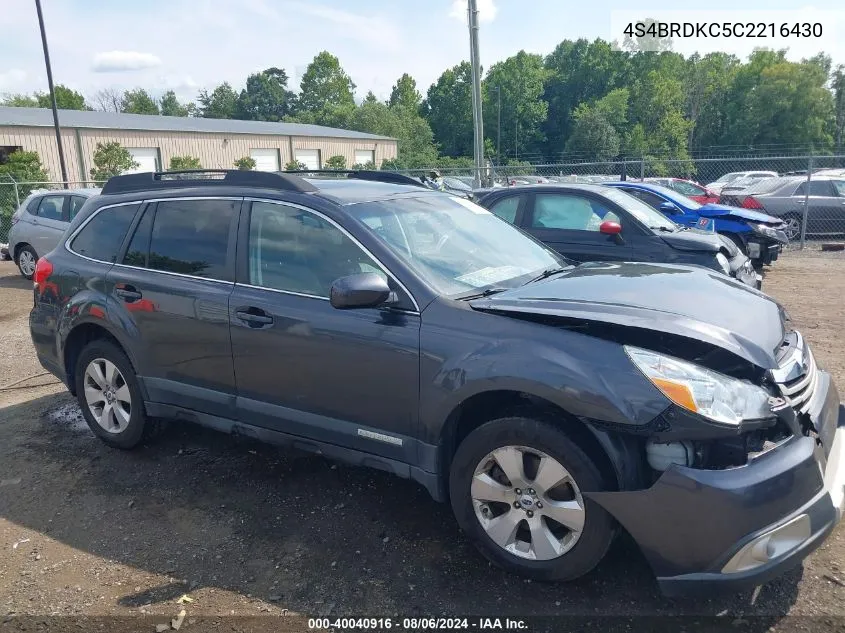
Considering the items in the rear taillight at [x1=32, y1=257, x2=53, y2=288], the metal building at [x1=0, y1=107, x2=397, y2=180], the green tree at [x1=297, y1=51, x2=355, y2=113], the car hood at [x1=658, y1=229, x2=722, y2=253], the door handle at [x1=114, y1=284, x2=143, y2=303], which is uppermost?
the green tree at [x1=297, y1=51, x2=355, y2=113]

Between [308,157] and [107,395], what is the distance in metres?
40.4

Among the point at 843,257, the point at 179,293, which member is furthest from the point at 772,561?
the point at 843,257

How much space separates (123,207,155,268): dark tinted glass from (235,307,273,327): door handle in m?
1.02

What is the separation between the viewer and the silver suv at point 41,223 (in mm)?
11242

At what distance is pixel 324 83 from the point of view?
291 ft

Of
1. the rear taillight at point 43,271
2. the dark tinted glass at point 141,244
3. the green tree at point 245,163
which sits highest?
the green tree at point 245,163

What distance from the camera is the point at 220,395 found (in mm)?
3854

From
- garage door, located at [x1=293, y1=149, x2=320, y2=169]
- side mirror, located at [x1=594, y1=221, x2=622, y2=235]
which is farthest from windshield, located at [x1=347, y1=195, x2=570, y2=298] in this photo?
garage door, located at [x1=293, y1=149, x2=320, y2=169]

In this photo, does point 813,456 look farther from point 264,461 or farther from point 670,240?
point 670,240

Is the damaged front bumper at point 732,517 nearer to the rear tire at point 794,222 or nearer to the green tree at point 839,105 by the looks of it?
the rear tire at point 794,222

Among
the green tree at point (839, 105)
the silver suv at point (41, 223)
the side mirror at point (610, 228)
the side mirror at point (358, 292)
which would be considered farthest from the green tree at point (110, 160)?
the green tree at point (839, 105)

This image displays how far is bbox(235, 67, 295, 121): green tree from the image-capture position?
3728 inches

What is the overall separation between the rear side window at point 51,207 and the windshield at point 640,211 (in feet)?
30.1

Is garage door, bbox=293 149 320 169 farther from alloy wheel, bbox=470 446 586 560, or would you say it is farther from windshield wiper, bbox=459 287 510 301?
alloy wheel, bbox=470 446 586 560
